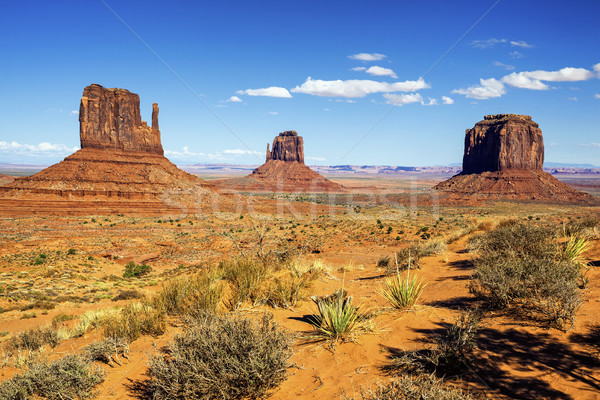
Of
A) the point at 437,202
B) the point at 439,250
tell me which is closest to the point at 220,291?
the point at 439,250

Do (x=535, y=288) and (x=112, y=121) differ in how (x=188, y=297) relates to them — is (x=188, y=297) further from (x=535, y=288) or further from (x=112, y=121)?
(x=112, y=121)

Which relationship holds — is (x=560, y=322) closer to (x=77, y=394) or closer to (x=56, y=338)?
(x=77, y=394)

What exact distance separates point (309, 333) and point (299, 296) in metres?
2.13

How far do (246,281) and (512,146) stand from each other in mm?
103437

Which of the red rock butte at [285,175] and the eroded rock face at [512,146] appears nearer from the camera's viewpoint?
the eroded rock face at [512,146]

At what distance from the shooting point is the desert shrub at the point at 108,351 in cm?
534

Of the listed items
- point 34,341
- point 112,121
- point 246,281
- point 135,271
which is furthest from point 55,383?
point 112,121

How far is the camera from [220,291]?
726 centimetres

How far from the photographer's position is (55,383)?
4422 millimetres

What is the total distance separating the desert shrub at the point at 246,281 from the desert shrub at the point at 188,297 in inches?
13.7

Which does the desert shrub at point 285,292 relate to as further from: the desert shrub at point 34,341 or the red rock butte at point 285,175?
the red rock butte at point 285,175

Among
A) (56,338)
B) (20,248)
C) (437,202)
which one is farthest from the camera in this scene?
(437,202)

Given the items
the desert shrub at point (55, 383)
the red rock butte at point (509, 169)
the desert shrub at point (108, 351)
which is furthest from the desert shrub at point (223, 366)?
the red rock butte at point (509, 169)

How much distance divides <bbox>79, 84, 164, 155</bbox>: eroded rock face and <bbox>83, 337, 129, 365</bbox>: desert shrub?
232 feet
